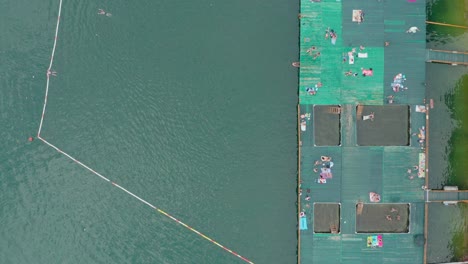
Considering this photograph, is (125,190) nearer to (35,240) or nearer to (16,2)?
(35,240)

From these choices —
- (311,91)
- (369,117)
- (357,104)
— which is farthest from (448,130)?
(311,91)

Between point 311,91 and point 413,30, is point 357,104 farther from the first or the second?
point 413,30

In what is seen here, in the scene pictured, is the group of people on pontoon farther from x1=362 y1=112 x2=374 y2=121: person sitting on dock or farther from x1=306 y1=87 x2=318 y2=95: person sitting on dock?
x1=306 y1=87 x2=318 y2=95: person sitting on dock

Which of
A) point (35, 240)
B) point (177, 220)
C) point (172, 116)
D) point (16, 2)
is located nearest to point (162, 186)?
point (177, 220)

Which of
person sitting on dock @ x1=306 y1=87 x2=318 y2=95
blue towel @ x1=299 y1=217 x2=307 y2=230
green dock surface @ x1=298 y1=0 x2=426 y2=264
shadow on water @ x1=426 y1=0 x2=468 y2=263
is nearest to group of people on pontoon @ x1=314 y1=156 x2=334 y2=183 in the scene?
green dock surface @ x1=298 y1=0 x2=426 y2=264

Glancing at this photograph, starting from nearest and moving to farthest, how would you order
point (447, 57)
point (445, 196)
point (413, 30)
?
point (413, 30) < point (445, 196) < point (447, 57)

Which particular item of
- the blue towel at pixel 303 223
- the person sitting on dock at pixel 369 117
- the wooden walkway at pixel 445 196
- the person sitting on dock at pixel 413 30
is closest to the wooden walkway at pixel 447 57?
the person sitting on dock at pixel 413 30
